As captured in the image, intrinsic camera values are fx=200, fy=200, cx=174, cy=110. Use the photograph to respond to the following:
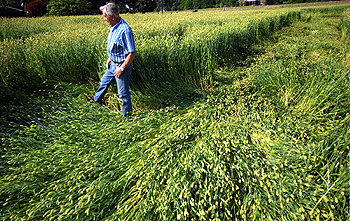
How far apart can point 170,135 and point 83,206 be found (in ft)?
3.80

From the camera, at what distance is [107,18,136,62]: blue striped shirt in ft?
8.74

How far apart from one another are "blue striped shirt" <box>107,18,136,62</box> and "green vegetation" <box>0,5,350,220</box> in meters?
0.66

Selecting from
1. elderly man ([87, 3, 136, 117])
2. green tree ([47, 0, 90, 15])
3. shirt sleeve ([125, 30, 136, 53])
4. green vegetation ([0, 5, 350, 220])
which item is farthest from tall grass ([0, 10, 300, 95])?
green tree ([47, 0, 90, 15])

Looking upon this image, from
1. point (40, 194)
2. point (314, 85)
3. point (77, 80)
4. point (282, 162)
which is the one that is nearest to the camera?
point (40, 194)

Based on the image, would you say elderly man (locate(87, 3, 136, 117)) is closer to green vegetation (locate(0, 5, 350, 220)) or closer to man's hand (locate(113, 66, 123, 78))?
man's hand (locate(113, 66, 123, 78))

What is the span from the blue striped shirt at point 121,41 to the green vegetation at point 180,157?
2.16 ft

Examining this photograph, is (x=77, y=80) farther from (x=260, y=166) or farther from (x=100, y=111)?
(x=260, y=166)

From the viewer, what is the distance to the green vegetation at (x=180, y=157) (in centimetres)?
177

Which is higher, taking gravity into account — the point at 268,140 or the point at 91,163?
the point at 91,163

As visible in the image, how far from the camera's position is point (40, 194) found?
75.7 inches

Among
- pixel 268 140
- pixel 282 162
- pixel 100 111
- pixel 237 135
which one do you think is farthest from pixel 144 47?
pixel 282 162

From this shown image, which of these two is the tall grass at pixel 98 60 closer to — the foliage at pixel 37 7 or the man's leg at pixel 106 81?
the man's leg at pixel 106 81

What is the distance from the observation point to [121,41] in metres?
2.68

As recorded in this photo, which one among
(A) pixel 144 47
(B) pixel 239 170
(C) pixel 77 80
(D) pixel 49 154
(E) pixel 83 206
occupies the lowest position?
(B) pixel 239 170
